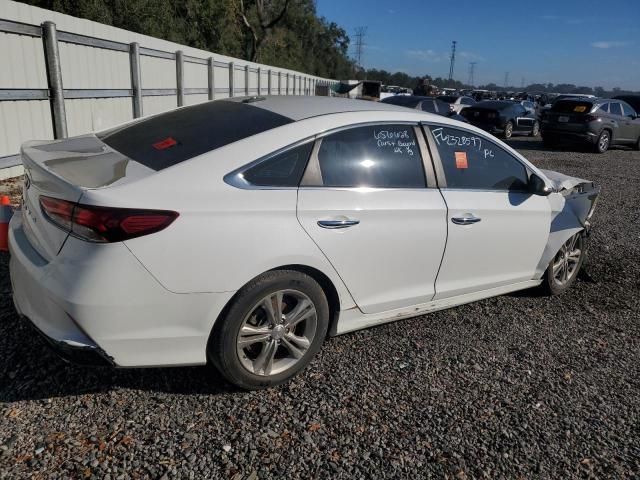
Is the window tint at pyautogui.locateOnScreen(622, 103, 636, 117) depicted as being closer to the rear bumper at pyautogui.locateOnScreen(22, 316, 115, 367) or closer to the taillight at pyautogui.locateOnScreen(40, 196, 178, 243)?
the taillight at pyautogui.locateOnScreen(40, 196, 178, 243)

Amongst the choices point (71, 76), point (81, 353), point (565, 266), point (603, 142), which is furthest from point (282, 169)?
point (603, 142)

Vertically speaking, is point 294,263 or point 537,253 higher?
point 294,263

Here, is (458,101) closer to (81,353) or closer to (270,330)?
(270,330)

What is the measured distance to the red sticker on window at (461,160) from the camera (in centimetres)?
358

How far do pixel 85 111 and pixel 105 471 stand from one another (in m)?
7.20

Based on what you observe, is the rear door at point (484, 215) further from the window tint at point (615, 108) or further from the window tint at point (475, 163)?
the window tint at point (615, 108)

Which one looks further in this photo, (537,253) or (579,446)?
(537,253)

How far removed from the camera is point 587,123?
15945 millimetres

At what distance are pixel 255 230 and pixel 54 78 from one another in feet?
19.5

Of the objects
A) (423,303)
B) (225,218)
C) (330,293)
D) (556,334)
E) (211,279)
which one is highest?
(225,218)

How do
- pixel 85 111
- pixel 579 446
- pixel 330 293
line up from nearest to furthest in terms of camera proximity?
pixel 579 446 < pixel 330 293 < pixel 85 111

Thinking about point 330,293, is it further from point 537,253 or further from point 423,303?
point 537,253

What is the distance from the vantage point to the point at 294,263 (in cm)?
269

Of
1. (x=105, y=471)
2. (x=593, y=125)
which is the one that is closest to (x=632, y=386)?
(x=105, y=471)
